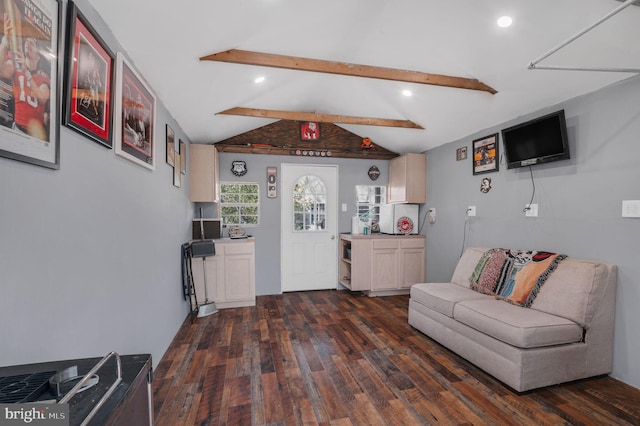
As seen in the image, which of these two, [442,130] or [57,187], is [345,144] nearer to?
[442,130]

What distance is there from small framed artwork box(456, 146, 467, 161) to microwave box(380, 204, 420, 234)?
3.80ft

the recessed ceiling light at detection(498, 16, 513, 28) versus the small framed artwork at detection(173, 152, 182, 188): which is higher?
the recessed ceiling light at detection(498, 16, 513, 28)

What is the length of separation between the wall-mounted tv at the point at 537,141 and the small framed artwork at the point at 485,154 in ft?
0.92

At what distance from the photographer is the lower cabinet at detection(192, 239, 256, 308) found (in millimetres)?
3834

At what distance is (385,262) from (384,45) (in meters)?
3.05

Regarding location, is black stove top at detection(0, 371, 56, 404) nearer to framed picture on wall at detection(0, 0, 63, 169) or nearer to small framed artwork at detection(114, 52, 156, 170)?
framed picture on wall at detection(0, 0, 63, 169)

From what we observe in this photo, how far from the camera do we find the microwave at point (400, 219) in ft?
15.7

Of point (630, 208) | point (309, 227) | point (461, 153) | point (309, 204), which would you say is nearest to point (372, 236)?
point (309, 227)

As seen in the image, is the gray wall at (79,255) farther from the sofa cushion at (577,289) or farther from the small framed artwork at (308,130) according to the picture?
the sofa cushion at (577,289)

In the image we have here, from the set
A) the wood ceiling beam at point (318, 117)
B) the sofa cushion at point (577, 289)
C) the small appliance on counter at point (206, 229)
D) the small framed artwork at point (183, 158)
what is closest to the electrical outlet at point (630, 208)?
the sofa cushion at point (577, 289)

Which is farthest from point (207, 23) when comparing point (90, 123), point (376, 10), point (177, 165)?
point (177, 165)

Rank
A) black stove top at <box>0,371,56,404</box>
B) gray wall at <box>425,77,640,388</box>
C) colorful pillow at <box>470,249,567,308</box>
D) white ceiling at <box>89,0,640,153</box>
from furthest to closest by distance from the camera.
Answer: colorful pillow at <box>470,249,567,308</box>, gray wall at <box>425,77,640,388</box>, white ceiling at <box>89,0,640,153</box>, black stove top at <box>0,371,56,404</box>

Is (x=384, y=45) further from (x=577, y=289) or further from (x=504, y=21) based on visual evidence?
(x=577, y=289)

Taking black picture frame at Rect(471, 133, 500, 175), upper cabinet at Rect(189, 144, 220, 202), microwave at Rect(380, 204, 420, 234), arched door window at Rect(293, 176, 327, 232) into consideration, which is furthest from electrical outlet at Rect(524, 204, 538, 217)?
upper cabinet at Rect(189, 144, 220, 202)
